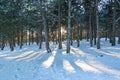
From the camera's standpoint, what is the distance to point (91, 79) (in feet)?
38.0

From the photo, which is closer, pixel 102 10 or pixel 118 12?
pixel 118 12

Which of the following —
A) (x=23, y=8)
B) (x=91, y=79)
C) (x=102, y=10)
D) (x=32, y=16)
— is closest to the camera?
(x=91, y=79)

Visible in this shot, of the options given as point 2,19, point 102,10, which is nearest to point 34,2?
point 2,19

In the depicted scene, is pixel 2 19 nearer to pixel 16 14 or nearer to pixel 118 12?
pixel 16 14

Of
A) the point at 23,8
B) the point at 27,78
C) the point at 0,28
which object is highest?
the point at 23,8

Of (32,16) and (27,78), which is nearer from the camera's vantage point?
(27,78)

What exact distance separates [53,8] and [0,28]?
11.6 meters

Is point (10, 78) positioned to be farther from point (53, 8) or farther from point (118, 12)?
point (118, 12)

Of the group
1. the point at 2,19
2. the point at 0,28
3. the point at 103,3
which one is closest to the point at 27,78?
the point at 2,19

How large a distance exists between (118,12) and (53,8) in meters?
10.3

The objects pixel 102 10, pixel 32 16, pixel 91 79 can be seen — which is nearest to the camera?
pixel 91 79

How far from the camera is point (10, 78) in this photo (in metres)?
12.1

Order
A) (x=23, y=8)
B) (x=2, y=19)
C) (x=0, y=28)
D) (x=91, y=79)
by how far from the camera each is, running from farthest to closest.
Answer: (x=23, y=8), (x=0, y=28), (x=2, y=19), (x=91, y=79)

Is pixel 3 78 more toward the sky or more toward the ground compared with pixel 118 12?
more toward the ground
